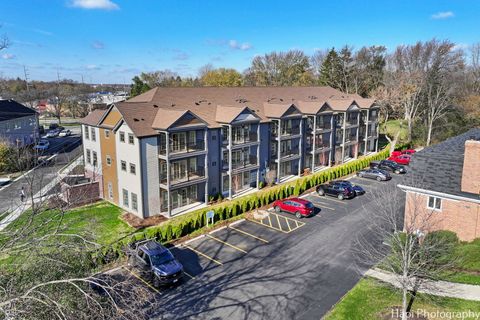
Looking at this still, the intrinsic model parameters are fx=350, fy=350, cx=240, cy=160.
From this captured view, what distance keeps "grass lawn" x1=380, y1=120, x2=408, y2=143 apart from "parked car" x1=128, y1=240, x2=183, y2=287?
51.7 m

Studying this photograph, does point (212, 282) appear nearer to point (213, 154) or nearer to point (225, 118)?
point (213, 154)

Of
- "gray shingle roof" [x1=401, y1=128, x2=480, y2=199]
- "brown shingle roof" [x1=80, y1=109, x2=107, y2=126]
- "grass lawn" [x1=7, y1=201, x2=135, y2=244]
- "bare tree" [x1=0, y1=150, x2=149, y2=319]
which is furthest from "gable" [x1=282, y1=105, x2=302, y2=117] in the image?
"bare tree" [x1=0, y1=150, x2=149, y2=319]

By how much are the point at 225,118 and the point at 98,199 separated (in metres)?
15.2

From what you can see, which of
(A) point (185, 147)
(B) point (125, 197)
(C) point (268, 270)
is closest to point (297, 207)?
(C) point (268, 270)

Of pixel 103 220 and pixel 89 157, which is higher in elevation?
pixel 89 157

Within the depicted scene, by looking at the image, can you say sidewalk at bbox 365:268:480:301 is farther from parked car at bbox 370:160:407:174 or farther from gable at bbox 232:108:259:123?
parked car at bbox 370:160:407:174

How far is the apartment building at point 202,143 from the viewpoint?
3044 cm

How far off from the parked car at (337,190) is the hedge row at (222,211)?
2.03m

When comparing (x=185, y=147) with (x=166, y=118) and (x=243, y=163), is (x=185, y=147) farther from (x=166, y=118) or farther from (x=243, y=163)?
(x=243, y=163)

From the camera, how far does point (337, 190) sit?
1393 inches

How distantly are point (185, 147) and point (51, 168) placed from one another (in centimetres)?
2125

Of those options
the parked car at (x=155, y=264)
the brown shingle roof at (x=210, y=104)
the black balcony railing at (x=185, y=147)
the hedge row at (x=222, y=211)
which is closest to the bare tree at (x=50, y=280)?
the hedge row at (x=222, y=211)

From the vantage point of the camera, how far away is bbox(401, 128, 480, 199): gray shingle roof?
23531 millimetres

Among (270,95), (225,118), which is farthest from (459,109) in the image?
(225,118)
